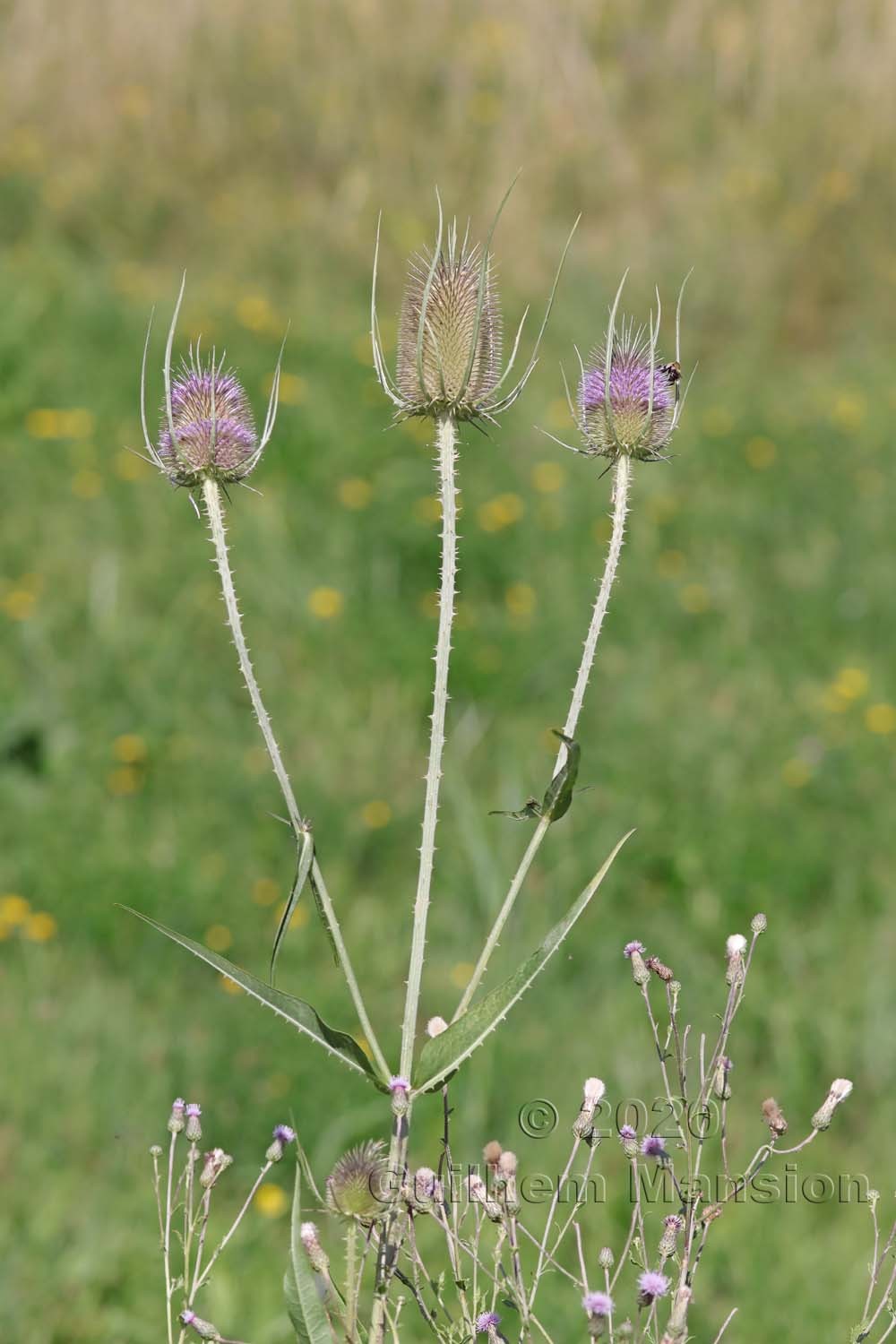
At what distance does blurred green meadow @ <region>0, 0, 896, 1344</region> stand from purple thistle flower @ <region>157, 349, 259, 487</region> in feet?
2.63

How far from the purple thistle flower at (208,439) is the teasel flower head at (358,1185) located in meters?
0.52

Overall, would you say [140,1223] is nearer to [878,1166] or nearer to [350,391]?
[878,1166]

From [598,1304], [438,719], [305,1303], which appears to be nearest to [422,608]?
[438,719]

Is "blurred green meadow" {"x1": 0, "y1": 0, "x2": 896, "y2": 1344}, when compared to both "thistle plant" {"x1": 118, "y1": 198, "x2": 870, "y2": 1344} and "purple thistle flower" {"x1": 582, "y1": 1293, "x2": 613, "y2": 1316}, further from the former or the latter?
"purple thistle flower" {"x1": 582, "y1": 1293, "x2": 613, "y2": 1316}

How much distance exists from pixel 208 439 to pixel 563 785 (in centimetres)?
36

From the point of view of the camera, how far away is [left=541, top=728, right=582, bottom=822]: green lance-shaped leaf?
41.8 inches

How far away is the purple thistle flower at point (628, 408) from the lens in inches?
42.8

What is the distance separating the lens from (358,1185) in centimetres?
116

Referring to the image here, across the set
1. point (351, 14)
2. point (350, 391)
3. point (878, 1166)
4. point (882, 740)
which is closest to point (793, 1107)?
point (878, 1166)

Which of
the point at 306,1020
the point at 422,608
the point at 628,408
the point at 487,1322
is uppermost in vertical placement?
the point at 422,608

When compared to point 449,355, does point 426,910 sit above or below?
below

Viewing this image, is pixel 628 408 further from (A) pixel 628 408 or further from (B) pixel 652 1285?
(B) pixel 652 1285

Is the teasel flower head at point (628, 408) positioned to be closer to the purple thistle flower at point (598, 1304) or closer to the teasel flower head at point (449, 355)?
the teasel flower head at point (449, 355)

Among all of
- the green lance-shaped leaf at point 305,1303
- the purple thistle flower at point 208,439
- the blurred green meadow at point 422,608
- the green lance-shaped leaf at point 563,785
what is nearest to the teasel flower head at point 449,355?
the purple thistle flower at point 208,439
